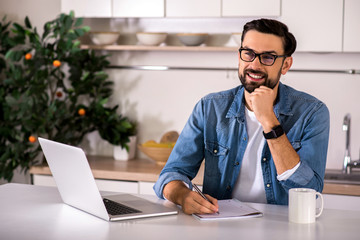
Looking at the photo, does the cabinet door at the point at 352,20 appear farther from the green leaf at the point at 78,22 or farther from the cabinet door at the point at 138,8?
the green leaf at the point at 78,22

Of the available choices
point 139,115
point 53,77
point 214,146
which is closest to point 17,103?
point 53,77

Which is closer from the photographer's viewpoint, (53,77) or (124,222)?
(124,222)

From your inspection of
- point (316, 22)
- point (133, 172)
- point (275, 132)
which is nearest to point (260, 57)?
point (275, 132)

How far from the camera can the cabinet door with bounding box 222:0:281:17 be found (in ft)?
11.1

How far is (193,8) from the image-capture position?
354cm

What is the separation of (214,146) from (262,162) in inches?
8.9

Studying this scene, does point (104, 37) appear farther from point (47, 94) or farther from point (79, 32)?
point (47, 94)

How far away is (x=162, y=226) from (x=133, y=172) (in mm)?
1736

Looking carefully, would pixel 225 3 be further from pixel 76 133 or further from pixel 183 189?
pixel 183 189

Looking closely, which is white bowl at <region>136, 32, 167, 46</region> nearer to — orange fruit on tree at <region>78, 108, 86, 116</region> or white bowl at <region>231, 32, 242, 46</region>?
white bowl at <region>231, 32, 242, 46</region>

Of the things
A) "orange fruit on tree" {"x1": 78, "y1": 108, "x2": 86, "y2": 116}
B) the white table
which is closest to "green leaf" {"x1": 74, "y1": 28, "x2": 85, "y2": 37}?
"orange fruit on tree" {"x1": 78, "y1": 108, "x2": 86, "y2": 116}

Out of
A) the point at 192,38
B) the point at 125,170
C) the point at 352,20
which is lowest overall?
the point at 125,170

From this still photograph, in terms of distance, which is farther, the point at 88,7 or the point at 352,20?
the point at 88,7

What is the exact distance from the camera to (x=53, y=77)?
3994 millimetres
